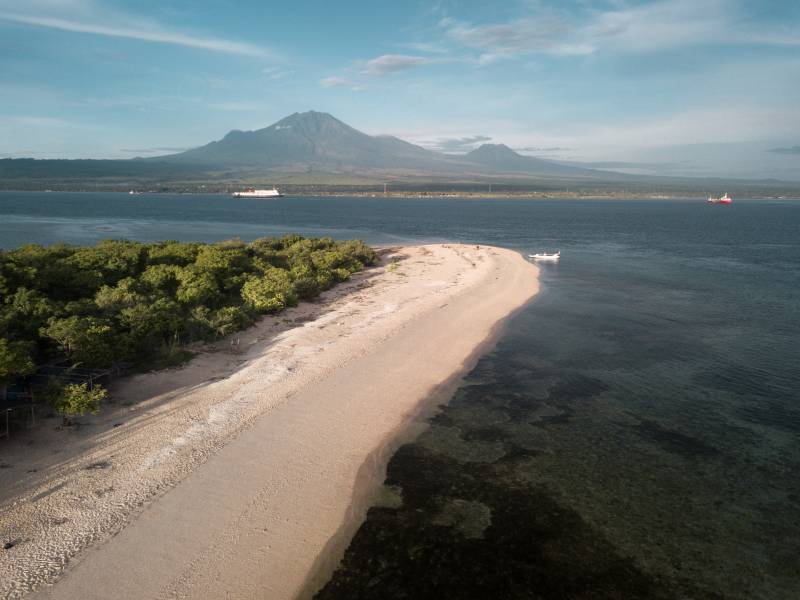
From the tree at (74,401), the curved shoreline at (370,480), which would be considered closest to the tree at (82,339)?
the tree at (74,401)

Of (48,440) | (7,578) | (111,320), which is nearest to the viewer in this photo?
(7,578)

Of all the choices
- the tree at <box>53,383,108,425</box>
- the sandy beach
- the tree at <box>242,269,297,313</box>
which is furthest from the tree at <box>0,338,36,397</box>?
the tree at <box>242,269,297,313</box>

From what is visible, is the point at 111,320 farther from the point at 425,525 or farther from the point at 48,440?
the point at 425,525

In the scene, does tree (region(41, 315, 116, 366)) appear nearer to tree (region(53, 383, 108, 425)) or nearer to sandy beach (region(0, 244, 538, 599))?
sandy beach (region(0, 244, 538, 599))

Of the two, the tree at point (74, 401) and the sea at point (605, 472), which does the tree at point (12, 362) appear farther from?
the sea at point (605, 472)

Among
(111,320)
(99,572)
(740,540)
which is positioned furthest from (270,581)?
(111,320)
